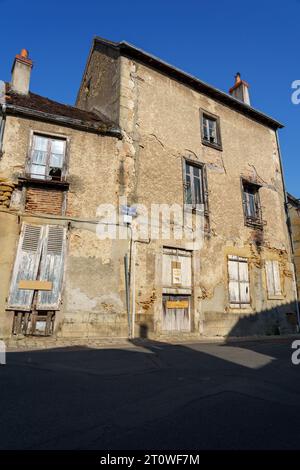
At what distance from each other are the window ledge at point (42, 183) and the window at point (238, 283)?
6.01 meters

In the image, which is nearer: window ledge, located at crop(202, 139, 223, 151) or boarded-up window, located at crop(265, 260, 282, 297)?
boarded-up window, located at crop(265, 260, 282, 297)

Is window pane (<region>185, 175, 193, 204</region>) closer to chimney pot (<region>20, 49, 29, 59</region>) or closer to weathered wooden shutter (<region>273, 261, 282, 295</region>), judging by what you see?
weathered wooden shutter (<region>273, 261, 282, 295</region>)

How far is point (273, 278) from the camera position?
11.6m

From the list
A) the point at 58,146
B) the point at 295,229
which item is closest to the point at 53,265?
the point at 58,146

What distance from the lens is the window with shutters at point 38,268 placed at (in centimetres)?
727

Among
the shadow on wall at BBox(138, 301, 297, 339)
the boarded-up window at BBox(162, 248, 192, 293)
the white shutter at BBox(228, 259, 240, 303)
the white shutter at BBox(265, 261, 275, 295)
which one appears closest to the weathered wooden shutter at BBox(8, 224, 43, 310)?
the shadow on wall at BBox(138, 301, 297, 339)

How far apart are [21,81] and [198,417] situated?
11.0 meters

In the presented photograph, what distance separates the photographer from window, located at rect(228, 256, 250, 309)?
33.9 ft

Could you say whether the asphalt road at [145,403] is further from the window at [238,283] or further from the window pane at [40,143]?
the window pane at [40,143]

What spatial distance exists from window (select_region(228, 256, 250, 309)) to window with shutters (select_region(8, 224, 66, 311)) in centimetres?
572

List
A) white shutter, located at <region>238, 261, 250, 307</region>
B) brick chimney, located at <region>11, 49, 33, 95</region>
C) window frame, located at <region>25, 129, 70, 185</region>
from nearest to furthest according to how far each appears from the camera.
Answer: window frame, located at <region>25, 129, 70, 185</region>, brick chimney, located at <region>11, 49, 33, 95</region>, white shutter, located at <region>238, 261, 250, 307</region>

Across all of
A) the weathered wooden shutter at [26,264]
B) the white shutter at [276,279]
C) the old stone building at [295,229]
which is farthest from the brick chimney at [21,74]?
the old stone building at [295,229]

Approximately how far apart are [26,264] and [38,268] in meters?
0.30

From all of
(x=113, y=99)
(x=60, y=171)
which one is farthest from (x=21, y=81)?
(x=60, y=171)
